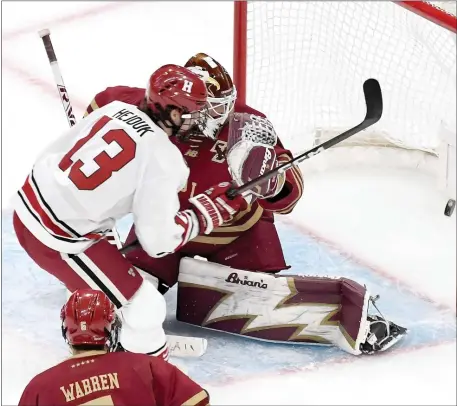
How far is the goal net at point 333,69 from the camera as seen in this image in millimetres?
3621

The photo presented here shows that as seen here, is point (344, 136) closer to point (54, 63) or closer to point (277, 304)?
point (277, 304)

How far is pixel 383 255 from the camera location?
360 centimetres

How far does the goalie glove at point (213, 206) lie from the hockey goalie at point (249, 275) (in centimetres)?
14

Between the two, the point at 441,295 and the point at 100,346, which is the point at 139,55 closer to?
the point at 441,295

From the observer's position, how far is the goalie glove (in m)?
2.85

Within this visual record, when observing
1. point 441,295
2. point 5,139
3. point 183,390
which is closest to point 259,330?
Result: point 441,295

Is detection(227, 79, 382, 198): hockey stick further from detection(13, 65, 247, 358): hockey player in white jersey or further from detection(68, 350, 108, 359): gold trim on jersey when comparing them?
detection(68, 350, 108, 359): gold trim on jersey

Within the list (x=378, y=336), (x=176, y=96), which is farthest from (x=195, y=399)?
(x=378, y=336)

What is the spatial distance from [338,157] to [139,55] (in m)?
1.22

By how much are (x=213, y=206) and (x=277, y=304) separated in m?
0.41

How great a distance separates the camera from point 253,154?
3029mm

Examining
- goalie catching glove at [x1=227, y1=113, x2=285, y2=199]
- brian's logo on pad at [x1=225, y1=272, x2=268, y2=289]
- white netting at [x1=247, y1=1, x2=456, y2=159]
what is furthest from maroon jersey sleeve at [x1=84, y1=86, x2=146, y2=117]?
white netting at [x1=247, y1=1, x2=456, y2=159]

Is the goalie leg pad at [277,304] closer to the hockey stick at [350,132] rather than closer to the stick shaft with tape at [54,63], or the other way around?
the hockey stick at [350,132]

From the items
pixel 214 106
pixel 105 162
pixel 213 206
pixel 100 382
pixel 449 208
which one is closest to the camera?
pixel 100 382
